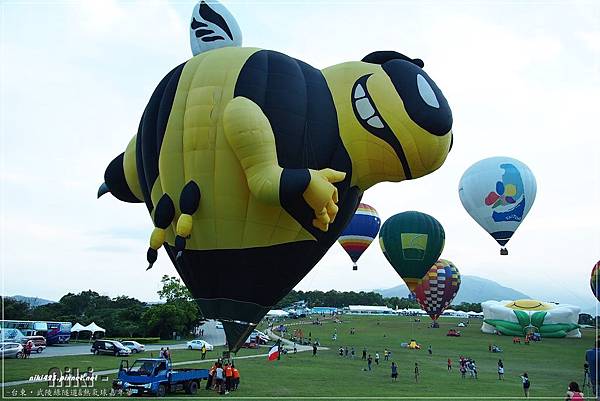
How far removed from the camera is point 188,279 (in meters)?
9.77

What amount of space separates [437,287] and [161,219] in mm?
30009

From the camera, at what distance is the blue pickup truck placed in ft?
39.0

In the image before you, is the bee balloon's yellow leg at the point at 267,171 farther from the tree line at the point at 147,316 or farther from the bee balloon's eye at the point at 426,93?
the tree line at the point at 147,316

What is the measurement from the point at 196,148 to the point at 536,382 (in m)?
13.6

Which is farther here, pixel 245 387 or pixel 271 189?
pixel 245 387

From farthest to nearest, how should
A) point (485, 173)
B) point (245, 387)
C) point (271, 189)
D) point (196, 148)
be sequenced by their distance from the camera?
point (485, 173) < point (245, 387) < point (196, 148) < point (271, 189)

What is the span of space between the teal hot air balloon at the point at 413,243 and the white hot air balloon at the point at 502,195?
207 cm

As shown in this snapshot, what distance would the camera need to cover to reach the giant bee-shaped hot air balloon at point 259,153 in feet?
28.7

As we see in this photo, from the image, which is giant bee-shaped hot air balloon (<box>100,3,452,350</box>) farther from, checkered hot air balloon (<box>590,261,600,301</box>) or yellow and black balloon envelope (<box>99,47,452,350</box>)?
checkered hot air balloon (<box>590,261,600,301</box>)

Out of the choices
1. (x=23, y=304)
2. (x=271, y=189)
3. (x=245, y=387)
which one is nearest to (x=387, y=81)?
(x=271, y=189)

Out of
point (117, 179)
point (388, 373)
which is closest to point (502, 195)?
point (388, 373)

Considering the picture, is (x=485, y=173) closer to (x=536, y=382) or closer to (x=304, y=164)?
(x=536, y=382)

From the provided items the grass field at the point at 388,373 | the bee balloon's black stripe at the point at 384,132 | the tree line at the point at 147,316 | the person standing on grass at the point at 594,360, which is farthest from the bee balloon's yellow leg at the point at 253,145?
the tree line at the point at 147,316

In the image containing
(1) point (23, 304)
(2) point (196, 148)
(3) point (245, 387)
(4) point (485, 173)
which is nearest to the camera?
(2) point (196, 148)
